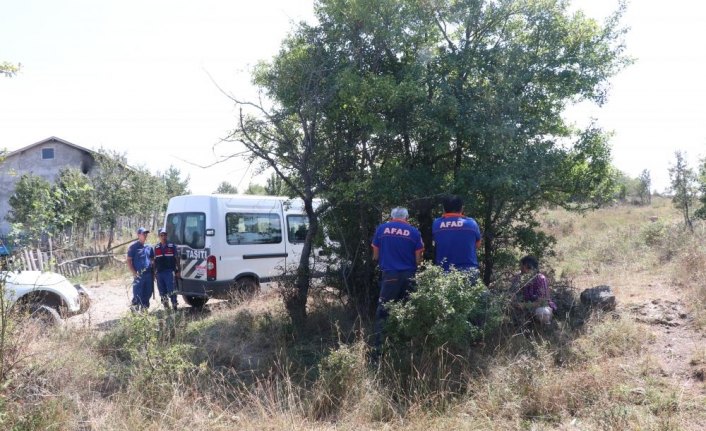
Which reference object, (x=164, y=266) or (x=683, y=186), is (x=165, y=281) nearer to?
(x=164, y=266)

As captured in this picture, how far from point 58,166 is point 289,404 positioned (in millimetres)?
27543

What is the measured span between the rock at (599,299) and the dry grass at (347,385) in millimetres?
241

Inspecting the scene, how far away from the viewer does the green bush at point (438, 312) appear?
4727 millimetres

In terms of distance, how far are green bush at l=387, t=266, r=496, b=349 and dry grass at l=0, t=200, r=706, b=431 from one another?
207 millimetres

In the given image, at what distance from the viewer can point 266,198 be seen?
32.9 feet

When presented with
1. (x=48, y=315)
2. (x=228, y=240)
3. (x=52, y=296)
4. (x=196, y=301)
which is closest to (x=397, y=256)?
(x=228, y=240)

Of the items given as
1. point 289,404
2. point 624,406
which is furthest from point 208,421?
point 624,406

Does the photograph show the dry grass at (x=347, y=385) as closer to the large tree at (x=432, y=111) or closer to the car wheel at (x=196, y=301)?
the large tree at (x=432, y=111)

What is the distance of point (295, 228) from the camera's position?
1028cm

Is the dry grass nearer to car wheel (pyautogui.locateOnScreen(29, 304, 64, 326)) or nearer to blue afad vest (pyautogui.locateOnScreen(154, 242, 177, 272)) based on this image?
car wheel (pyautogui.locateOnScreen(29, 304, 64, 326))

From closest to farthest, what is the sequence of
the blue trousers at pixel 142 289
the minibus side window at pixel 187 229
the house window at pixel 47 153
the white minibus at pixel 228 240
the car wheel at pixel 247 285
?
the blue trousers at pixel 142 289 < the white minibus at pixel 228 240 < the minibus side window at pixel 187 229 < the car wheel at pixel 247 285 < the house window at pixel 47 153

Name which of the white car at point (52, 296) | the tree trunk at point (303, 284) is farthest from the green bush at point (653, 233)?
the white car at point (52, 296)

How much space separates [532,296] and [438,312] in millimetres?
2016

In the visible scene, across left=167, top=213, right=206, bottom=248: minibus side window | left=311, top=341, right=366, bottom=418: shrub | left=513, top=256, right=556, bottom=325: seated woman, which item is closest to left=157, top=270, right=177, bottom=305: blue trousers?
left=167, top=213, right=206, bottom=248: minibus side window
